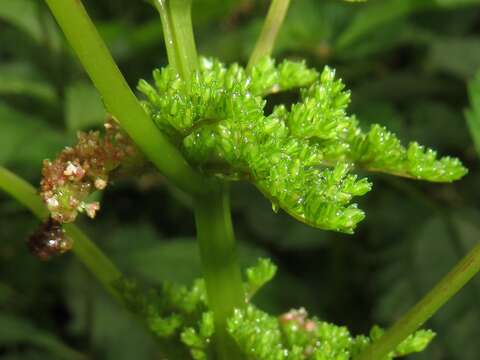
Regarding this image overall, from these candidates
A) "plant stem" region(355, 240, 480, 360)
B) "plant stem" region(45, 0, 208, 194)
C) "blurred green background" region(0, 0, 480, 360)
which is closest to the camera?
"plant stem" region(45, 0, 208, 194)

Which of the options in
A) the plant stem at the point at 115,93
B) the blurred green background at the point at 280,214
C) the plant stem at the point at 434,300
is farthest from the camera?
the blurred green background at the point at 280,214

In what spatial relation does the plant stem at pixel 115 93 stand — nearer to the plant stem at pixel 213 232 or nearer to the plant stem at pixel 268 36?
the plant stem at pixel 213 232

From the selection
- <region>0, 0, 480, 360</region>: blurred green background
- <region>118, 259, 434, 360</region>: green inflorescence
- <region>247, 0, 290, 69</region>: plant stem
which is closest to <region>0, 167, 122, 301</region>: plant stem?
<region>118, 259, 434, 360</region>: green inflorescence

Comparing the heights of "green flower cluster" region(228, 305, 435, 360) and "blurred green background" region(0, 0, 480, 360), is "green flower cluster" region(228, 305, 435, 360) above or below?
below

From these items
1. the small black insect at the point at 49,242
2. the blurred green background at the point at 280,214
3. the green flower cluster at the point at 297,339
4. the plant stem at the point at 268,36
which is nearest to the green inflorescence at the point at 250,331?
the green flower cluster at the point at 297,339

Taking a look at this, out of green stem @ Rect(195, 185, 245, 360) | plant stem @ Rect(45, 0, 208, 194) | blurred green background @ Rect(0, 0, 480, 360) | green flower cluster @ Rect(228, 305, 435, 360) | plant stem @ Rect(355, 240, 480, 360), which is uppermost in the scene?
blurred green background @ Rect(0, 0, 480, 360)

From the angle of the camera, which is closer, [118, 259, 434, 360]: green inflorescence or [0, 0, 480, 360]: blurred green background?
[118, 259, 434, 360]: green inflorescence

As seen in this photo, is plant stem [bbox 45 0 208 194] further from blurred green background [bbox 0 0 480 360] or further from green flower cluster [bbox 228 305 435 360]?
blurred green background [bbox 0 0 480 360]

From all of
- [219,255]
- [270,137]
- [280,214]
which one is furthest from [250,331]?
[280,214]
